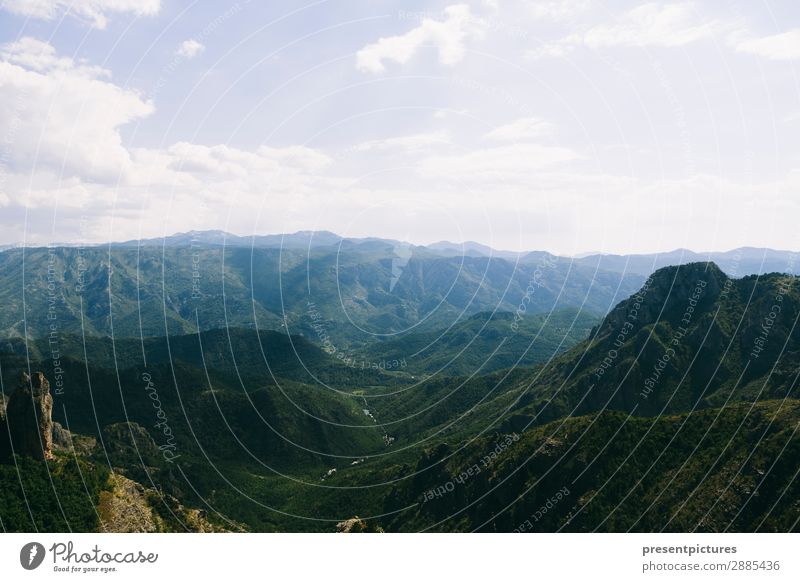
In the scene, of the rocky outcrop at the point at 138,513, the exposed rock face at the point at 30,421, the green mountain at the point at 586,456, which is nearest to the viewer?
the rocky outcrop at the point at 138,513

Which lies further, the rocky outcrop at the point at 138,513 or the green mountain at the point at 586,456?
the green mountain at the point at 586,456

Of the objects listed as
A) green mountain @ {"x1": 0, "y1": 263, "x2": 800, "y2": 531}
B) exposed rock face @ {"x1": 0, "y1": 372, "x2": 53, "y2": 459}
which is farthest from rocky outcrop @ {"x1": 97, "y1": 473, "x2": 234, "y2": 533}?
exposed rock face @ {"x1": 0, "y1": 372, "x2": 53, "y2": 459}

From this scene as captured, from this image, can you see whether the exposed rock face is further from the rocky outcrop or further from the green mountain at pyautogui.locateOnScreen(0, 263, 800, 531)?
the rocky outcrop

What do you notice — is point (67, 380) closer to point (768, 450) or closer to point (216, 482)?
point (216, 482)

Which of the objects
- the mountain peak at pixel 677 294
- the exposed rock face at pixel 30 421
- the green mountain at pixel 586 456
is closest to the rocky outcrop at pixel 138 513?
the green mountain at pixel 586 456

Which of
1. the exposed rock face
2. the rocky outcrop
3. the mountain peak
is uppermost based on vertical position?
the mountain peak

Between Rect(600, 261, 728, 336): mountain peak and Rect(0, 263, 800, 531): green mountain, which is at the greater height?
Rect(600, 261, 728, 336): mountain peak

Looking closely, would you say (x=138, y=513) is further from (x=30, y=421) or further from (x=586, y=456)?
(x=586, y=456)

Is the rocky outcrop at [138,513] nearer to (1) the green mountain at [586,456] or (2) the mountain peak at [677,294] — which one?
(1) the green mountain at [586,456]

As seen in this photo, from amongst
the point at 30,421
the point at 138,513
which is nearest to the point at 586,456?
the point at 138,513

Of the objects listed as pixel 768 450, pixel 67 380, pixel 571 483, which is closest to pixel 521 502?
pixel 571 483
